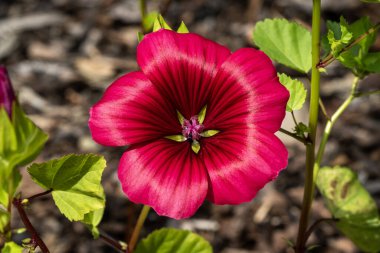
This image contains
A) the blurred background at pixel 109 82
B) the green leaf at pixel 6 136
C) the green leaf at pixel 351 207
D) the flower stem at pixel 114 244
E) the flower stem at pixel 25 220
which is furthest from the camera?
the blurred background at pixel 109 82

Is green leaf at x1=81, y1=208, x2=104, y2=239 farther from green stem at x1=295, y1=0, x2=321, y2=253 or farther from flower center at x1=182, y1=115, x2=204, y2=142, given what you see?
green stem at x1=295, y1=0, x2=321, y2=253

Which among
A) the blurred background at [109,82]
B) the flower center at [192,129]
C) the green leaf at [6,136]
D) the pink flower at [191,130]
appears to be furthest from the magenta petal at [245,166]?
the blurred background at [109,82]

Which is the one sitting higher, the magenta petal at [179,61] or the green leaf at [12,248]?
the magenta petal at [179,61]

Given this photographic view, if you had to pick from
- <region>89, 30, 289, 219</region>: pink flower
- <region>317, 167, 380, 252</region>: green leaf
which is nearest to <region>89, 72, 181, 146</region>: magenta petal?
<region>89, 30, 289, 219</region>: pink flower

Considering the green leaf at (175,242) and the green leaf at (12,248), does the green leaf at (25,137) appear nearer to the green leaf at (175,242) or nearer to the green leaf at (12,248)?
the green leaf at (12,248)

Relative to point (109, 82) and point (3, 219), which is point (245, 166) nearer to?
point (3, 219)

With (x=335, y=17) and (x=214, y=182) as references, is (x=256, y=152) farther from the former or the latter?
(x=335, y=17)

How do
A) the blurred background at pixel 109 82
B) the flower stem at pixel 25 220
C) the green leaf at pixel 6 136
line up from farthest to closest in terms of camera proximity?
the blurred background at pixel 109 82 → the flower stem at pixel 25 220 → the green leaf at pixel 6 136

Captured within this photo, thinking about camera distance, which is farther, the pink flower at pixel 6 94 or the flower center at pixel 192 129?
the flower center at pixel 192 129
